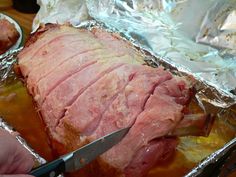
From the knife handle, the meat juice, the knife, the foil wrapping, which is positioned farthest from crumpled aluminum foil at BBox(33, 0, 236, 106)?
the knife handle

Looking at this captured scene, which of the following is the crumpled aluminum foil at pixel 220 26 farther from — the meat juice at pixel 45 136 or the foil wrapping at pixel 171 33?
the meat juice at pixel 45 136

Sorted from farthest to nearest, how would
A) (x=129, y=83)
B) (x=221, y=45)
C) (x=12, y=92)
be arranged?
(x=221, y=45) → (x=12, y=92) → (x=129, y=83)

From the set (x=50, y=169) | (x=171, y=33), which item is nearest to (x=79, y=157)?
(x=50, y=169)

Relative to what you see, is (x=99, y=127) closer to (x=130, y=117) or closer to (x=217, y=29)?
(x=130, y=117)

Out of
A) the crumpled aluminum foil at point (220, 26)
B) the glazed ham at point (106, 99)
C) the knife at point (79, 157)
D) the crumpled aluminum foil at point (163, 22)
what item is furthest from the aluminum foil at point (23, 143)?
the crumpled aluminum foil at point (220, 26)

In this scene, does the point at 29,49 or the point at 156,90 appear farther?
the point at 29,49

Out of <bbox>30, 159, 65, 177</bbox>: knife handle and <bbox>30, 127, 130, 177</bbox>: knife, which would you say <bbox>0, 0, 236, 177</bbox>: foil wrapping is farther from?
<bbox>30, 159, 65, 177</bbox>: knife handle

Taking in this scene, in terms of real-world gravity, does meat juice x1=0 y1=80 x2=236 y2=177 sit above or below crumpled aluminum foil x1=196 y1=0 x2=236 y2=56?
below

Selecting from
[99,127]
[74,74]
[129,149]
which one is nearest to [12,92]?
[74,74]
